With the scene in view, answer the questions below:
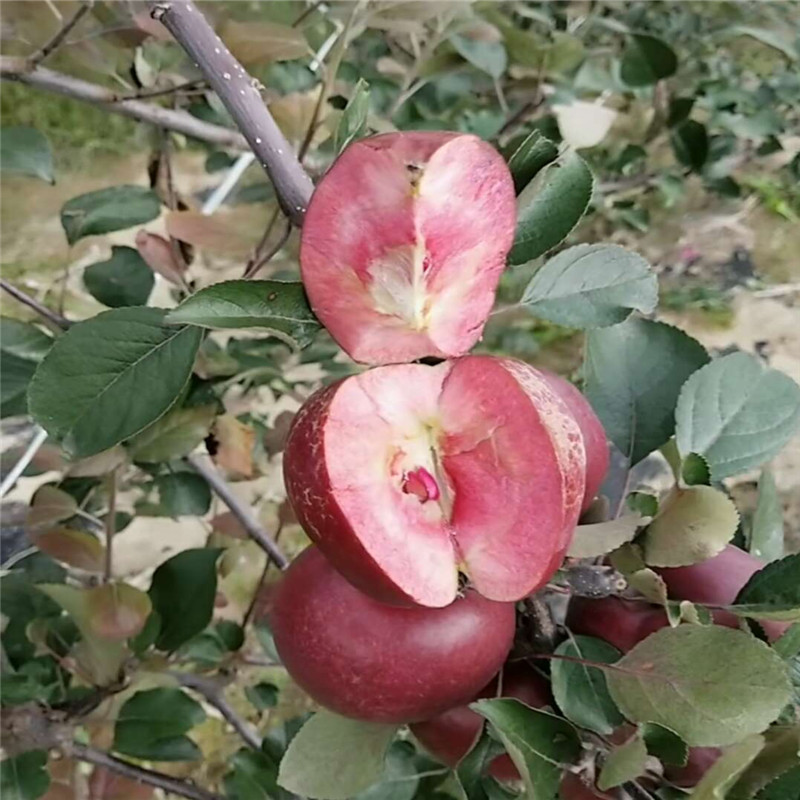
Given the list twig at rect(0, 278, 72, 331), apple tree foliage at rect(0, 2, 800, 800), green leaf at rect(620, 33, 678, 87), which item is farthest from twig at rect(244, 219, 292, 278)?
green leaf at rect(620, 33, 678, 87)

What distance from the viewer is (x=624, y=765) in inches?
11.2

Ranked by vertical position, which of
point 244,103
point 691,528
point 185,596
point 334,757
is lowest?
point 185,596

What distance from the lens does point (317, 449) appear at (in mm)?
279

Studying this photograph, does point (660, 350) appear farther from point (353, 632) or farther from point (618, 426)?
point (353, 632)

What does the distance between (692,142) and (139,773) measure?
0.81 meters

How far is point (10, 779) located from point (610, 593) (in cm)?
39

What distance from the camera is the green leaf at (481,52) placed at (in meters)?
0.75

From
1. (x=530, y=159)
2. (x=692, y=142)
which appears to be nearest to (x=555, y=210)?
(x=530, y=159)

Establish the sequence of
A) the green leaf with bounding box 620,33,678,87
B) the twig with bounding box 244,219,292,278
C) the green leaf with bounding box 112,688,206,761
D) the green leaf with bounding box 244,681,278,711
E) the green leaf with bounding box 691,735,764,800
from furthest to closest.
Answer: the green leaf with bounding box 620,33,678,87
the green leaf with bounding box 244,681,278,711
the green leaf with bounding box 112,688,206,761
the twig with bounding box 244,219,292,278
the green leaf with bounding box 691,735,764,800

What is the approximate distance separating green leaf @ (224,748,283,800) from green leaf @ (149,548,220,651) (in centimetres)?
8

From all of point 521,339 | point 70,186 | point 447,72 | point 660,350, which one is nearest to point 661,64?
point 447,72

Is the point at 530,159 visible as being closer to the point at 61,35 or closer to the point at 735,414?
the point at 735,414

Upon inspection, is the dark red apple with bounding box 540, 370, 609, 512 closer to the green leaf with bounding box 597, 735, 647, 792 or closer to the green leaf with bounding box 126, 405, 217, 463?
the green leaf with bounding box 597, 735, 647, 792

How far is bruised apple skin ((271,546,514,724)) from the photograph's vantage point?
33 cm
